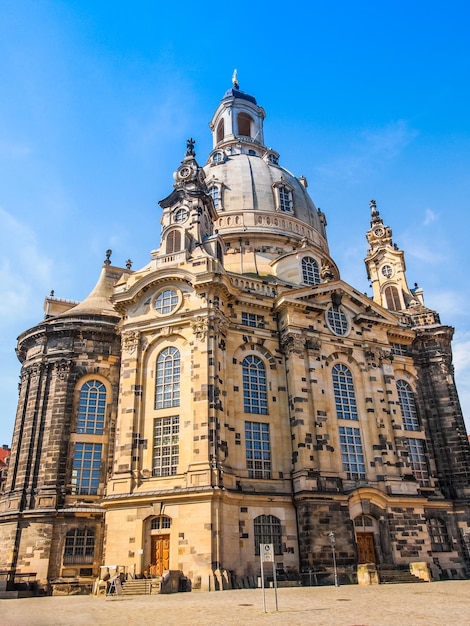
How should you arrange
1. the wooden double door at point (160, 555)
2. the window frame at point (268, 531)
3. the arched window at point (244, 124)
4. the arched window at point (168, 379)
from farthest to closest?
the arched window at point (244, 124), the arched window at point (168, 379), the window frame at point (268, 531), the wooden double door at point (160, 555)

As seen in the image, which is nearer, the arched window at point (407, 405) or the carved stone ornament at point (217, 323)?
the carved stone ornament at point (217, 323)

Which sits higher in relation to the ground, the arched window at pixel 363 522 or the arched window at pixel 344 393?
the arched window at pixel 344 393

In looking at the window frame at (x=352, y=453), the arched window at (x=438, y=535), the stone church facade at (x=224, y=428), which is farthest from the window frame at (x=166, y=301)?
the arched window at (x=438, y=535)

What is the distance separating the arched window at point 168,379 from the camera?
34688 mm

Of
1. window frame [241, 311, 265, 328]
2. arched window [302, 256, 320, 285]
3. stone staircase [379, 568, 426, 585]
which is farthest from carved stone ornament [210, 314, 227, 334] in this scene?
stone staircase [379, 568, 426, 585]

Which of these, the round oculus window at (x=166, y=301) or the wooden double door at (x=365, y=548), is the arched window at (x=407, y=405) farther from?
the round oculus window at (x=166, y=301)

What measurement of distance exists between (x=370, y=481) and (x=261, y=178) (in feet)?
105

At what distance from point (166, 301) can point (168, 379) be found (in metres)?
5.63

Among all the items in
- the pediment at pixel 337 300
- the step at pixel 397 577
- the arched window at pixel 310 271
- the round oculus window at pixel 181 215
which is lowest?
the step at pixel 397 577

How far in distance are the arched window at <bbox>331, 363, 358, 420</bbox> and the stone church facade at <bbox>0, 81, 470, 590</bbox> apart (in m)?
0.17

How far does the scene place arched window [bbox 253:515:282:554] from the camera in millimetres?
32031

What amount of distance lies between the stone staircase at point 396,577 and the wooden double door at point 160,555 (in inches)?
484

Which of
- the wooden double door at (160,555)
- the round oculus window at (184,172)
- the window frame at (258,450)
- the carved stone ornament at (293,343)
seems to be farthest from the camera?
the round oculus window at (184,172)

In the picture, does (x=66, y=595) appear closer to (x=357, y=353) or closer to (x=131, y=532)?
(x=131, y=532)
